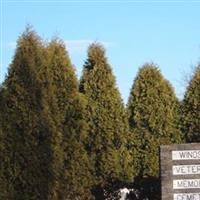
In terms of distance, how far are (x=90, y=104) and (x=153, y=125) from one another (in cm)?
167

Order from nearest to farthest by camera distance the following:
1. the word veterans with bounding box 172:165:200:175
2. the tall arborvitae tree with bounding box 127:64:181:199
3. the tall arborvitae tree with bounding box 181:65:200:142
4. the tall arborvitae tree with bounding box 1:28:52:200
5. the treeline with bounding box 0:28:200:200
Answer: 1. the word veterans with bounding box 172:165:200:175
2. the tall arborvitae tree with bounding box 1:28:52:200
3. the treeline with bounding box 0:28:200:200
4. the tall arborvitae tree with bounding box 127:64:181:199
5. the tall arborvitae tree with bounding box 181:65:200:142

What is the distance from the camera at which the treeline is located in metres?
14.8

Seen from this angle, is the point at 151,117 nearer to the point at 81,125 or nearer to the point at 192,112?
the point at 192,112

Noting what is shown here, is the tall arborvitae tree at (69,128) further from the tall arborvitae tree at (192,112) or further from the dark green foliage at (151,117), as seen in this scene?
the tall arborvitae tree at (192,112)

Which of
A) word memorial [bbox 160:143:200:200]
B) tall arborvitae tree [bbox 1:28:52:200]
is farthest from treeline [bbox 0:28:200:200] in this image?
word memorial [bbox 160:143:200:200]

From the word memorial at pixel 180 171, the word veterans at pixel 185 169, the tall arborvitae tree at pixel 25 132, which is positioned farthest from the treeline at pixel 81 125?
the word veterans at pixel 185 169

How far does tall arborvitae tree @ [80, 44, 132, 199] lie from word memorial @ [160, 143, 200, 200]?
3370 millimetres

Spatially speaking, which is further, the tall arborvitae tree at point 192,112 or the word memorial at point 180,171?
the tall arborvitae tree at point 192,112

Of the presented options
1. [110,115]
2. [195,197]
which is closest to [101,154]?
[110,115]

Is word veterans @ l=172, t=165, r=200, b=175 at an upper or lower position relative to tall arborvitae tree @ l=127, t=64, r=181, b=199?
lower

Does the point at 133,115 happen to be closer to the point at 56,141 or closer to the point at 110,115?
the point at 110,115

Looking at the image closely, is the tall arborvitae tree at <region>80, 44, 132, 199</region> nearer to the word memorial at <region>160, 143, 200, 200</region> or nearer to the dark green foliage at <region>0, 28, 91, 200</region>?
the dark green foliage at <region>0, 28, 91, 200</region>

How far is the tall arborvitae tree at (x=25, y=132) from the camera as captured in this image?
576 inches

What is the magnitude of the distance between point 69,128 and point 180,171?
338 cm
